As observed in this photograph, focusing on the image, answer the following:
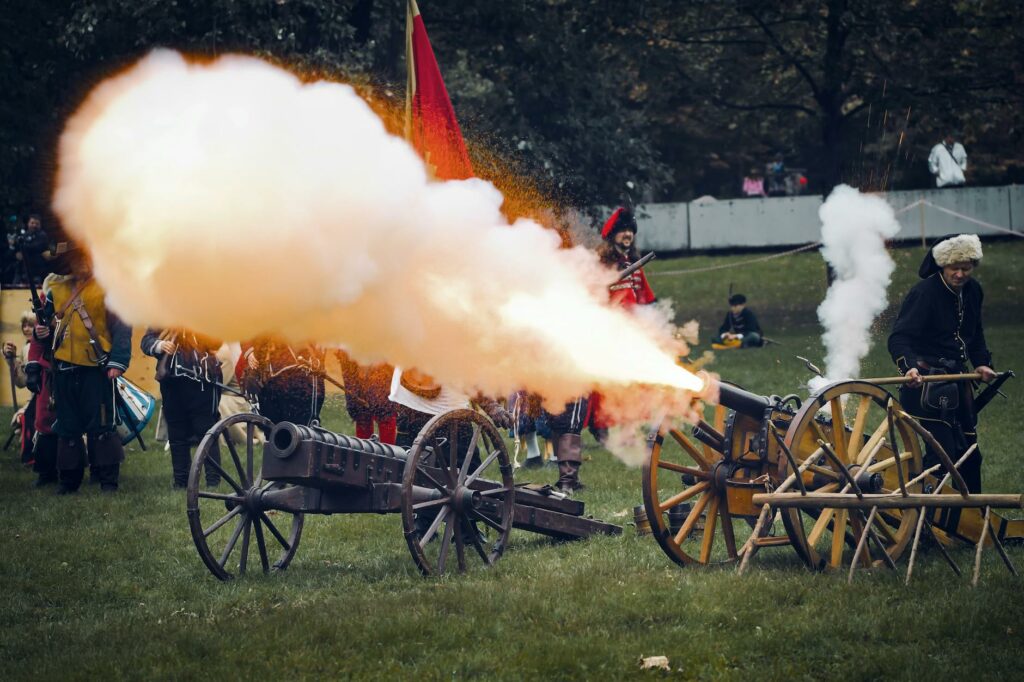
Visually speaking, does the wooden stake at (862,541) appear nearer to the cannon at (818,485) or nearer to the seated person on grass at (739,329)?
the cannon at (818,485)

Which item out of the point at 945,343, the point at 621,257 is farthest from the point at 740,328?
the point at 945,343

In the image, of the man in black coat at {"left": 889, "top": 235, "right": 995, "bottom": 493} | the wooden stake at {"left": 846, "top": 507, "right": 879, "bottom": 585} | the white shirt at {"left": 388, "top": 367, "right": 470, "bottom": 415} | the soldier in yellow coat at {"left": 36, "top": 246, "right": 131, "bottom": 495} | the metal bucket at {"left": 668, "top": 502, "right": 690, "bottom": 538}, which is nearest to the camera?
the wooden stake at {"left": 846, "top": 507, "right": 879, "bottom": 585}

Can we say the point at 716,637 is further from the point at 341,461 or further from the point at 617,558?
the point at 341,461

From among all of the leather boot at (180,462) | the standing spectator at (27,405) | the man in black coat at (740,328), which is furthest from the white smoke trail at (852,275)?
the man in black coat at (740,328)

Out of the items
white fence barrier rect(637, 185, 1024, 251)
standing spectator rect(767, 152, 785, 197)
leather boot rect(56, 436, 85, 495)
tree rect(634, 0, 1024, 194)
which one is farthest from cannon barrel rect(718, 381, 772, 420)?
standing spectator rect(767, 152, 785, 197)

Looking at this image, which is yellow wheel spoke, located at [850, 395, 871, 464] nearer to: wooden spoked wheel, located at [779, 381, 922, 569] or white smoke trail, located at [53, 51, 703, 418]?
wooden spoked wheel, located at [779, 381, 922, 569]

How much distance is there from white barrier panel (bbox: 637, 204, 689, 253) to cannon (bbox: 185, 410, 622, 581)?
886 inches

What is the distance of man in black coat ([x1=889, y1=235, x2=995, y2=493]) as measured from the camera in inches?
331

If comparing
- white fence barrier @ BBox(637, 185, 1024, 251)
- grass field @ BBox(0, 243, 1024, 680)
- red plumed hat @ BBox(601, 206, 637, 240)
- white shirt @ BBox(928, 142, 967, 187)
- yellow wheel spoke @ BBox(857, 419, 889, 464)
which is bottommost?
grass field @ BBox(0, 243, 1024, 680)

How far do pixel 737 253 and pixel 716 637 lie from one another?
24.4m

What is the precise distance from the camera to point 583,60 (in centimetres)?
2128

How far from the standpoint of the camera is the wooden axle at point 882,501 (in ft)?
Answer: 23.1

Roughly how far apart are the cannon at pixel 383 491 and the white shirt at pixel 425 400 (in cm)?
53

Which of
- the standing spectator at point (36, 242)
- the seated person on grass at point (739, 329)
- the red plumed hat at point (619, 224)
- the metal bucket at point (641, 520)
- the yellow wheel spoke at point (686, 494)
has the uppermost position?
the standing spectator at point (36, 242)
